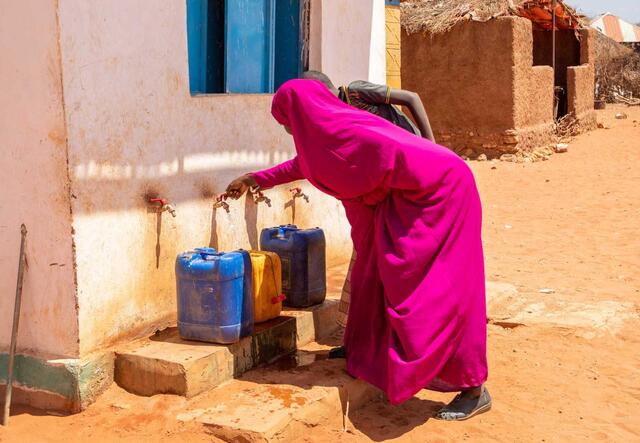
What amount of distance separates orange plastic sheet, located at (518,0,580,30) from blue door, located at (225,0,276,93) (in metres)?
10.1

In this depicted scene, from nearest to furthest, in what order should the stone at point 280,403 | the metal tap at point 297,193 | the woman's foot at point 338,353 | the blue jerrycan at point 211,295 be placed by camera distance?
the stone at point 280,403
the blue jerrycan at point 211,295
the woman's foot at point 338,353
the metal tap at point 297,193

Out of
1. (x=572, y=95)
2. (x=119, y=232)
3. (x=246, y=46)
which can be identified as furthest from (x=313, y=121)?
(x=572, y=95)

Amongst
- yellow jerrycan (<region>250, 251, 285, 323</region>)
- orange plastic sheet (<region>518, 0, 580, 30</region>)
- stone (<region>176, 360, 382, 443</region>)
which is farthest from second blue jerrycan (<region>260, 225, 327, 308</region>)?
orange plastic sheet (<region>518, 0, 580, 30</region>)

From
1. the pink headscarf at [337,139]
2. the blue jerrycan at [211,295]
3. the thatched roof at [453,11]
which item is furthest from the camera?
the thatched roof at [453,11]

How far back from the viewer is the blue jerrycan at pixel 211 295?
409 cm

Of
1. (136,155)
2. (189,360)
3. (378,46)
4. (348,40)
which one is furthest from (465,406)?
(378,46)

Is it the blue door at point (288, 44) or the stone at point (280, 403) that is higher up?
the blue door at point (288, 44)

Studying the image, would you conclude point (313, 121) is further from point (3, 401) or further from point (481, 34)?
point (481, 34)

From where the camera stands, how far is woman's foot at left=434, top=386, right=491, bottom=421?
398 cm

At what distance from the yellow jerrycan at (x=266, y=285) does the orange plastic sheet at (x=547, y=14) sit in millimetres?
11425

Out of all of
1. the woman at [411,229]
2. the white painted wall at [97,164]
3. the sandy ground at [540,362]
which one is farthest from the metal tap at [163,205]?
the sandy ground at [540,362]

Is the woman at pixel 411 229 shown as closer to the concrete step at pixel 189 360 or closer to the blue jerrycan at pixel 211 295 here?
the blue jerrycan at pixel 211 295

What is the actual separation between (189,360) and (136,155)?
110cm

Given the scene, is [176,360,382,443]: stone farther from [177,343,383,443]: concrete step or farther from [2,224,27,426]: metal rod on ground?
[2,224,27,426]: metal rod on ground
